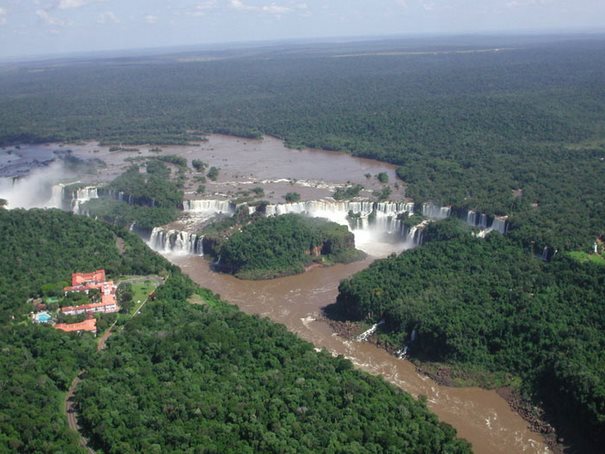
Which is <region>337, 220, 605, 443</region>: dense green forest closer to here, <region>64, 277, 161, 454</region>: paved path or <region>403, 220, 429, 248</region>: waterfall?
Answer: <region>403, 220, 429, 248</region>: waterfall

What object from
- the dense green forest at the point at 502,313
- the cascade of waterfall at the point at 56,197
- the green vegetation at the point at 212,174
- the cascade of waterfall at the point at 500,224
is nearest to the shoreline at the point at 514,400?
the dense green forest at the point at 502,313

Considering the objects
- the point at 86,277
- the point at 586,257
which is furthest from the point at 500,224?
the point at 86,277

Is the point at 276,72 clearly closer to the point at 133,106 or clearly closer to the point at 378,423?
the point at 133,106

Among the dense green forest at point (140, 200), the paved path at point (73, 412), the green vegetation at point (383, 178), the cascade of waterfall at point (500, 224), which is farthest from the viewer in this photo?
the green vegetation at point (383, 178)

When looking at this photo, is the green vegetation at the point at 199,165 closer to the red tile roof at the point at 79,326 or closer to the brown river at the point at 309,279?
the brown river at the point at 309,279

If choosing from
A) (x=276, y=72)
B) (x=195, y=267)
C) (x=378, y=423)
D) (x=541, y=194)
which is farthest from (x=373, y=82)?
(x=378, y=423)

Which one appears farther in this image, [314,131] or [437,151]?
[314,131]
